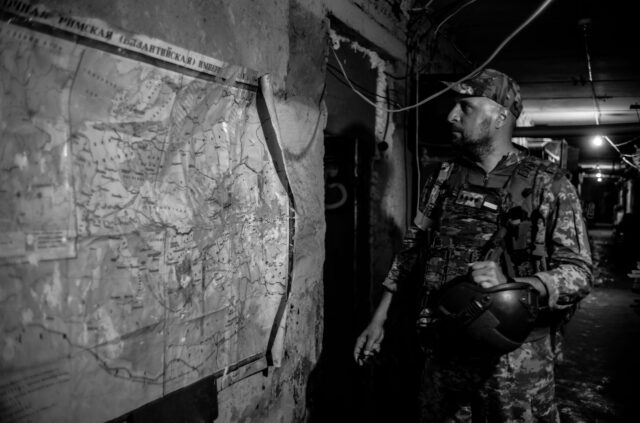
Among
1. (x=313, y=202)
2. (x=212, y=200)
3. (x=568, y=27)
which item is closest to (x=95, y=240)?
(x=212, y=200)

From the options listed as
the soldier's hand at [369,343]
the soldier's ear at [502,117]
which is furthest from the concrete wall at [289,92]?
the soldier's ear at [502,117]

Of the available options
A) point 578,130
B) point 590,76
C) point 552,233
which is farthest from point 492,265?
point 590,76

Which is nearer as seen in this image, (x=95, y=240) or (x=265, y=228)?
(x=95, y=240)

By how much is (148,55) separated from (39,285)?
703 mm

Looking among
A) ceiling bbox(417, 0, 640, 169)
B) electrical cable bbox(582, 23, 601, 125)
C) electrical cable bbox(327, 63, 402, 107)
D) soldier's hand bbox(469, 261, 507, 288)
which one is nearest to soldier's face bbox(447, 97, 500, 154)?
soldier's hand bbox(469, 261, 507, 288)

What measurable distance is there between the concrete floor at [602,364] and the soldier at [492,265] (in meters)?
0.56

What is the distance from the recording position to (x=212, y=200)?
152 cm

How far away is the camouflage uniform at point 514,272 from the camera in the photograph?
6.42 feet

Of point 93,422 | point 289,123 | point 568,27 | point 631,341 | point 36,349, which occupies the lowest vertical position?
point 631,341

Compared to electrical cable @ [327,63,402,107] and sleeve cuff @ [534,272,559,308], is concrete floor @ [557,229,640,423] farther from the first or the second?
electrical cable @ [327,63,402,107]

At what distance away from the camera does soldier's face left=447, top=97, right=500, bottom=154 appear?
2248mm

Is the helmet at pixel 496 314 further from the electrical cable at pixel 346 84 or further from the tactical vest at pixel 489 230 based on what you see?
the electrical cable at pixel 346 84

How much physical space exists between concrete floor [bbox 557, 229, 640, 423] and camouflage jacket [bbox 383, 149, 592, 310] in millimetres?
Answer: 715

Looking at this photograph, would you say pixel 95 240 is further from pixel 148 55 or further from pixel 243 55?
pixel 243 55
